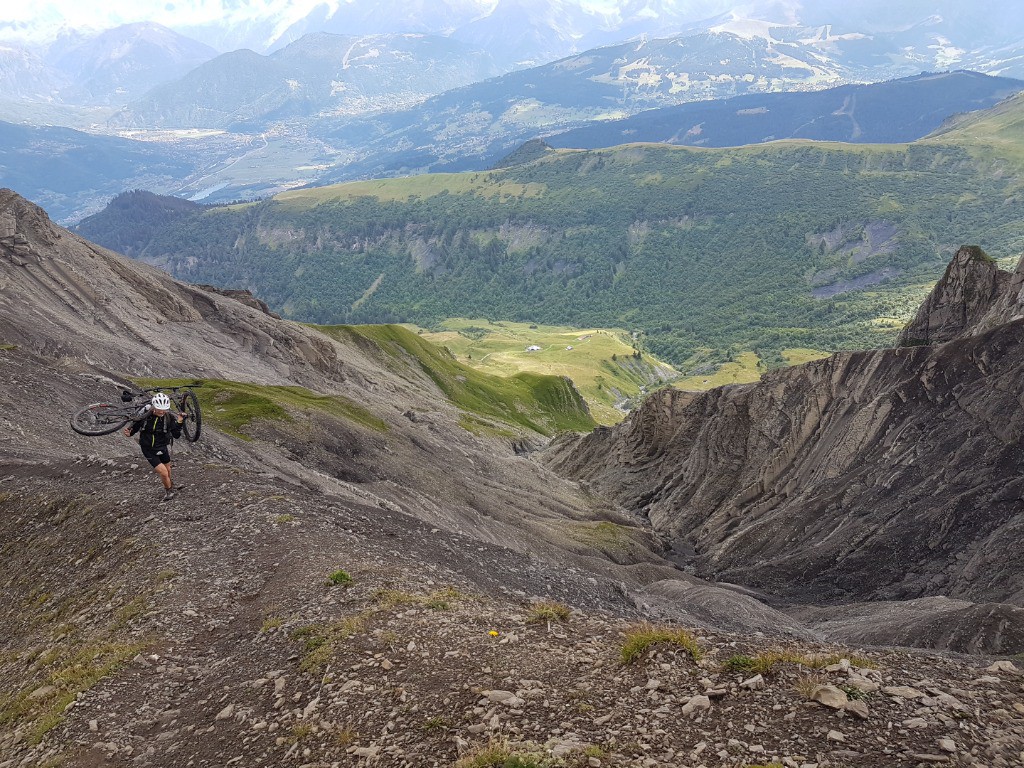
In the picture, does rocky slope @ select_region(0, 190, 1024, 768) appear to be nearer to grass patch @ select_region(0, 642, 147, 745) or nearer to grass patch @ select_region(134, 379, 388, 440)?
grass patch @ select_region(0, 642, 147, 745)

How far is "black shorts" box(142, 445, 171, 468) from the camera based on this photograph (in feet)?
83.9

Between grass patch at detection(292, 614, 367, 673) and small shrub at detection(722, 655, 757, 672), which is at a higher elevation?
grass patch at detection(292, 614, 367, 673)

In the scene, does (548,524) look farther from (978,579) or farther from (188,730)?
(188,730)

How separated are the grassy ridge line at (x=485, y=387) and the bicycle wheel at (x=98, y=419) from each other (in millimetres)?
91760

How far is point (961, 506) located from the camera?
47469 mm

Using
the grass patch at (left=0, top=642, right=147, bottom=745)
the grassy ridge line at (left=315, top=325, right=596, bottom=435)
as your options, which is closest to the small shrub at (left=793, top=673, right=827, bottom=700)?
the grass patch at (left=0, top=642, right=147, bottom=745)

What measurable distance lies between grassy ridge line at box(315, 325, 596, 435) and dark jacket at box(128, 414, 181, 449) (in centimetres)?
9264

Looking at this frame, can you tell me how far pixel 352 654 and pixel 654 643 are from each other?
6773mm

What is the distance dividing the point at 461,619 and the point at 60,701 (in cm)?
898

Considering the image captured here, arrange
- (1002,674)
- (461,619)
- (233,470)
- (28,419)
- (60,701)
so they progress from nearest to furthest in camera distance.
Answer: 1. (1002,674)
2. (60,701)
3. (461,619)
4. (233,470)
5. (28,419)

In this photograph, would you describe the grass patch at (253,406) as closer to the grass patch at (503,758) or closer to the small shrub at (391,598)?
the small shrub at (391,598)

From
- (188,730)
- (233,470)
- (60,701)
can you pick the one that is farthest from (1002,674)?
(233,470)

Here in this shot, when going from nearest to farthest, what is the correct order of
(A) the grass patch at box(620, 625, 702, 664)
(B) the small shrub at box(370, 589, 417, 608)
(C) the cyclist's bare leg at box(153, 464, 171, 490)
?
(A) the grass patch at box(620, 625, 702, 664)
(B) the small shrub at box(370, 589, 417, 608)
(C) the cyclist's bare leg at box(153, 464, 171, 490)

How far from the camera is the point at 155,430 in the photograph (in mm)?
25547
